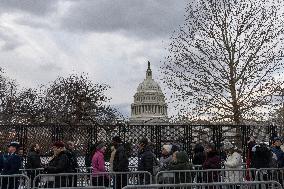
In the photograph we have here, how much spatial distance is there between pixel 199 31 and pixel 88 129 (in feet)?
36.2

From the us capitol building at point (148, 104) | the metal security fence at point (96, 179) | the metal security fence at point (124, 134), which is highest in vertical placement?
the us capitol building at point (148, 104)

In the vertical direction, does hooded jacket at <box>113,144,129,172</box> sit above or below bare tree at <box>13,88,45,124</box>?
Answer: below

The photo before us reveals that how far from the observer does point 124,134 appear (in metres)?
22.2

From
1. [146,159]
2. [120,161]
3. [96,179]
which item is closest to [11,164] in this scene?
[96,179]

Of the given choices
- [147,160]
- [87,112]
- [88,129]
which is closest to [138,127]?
[88,129]

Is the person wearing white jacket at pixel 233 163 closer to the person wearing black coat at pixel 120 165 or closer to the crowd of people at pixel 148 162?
the crowd of people at pixel 148 162

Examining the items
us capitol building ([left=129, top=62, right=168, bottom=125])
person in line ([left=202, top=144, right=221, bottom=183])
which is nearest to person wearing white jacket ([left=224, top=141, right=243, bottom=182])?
person in line ([left=202, top=144, right=221, bottom=183])

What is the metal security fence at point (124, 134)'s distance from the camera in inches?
851

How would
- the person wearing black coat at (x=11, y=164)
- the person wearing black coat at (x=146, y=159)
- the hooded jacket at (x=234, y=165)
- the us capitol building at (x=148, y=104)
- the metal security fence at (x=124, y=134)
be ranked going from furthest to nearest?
the us capitol building at (x=148, y=104) < the metal security fence at (x=124, y=134) < the person wearing black coat at (x=146, y=159) < the hooded jacket at (x=234, y=165) < the person wearing black coat at (x=11, y=164)

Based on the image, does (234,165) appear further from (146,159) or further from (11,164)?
(11,164)

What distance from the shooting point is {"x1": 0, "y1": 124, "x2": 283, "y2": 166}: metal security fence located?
21.6 metres

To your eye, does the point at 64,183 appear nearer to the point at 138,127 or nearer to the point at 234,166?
the point at 234,166

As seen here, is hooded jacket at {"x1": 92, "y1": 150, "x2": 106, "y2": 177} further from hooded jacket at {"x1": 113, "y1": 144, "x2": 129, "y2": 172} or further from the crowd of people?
hooded jacket at {"x1": 113, "y1": 144, "x2": 129, "y2": 172}

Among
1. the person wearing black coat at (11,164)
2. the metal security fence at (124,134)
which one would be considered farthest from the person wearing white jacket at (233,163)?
the metal security fence at (124,134)
